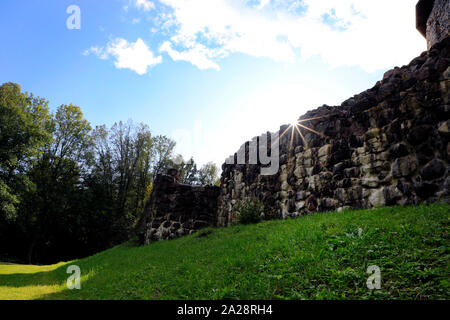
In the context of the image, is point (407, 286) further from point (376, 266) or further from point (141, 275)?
point (141, 275)

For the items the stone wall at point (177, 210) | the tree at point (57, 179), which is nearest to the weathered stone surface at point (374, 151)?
the stone wall at point (177, 210)

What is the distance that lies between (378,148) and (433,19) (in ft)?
31.7

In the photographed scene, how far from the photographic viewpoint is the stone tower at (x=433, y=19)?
30.6 feet

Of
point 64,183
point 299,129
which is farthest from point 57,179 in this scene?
point 299,129

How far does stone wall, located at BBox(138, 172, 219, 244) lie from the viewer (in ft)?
36.5

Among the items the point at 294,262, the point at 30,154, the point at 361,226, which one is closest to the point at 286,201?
the point at 361,226

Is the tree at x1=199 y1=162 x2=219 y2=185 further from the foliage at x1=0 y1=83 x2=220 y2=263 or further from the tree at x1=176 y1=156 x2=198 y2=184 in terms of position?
the foliage at x1=0 y1=83 x2=220 y2=263

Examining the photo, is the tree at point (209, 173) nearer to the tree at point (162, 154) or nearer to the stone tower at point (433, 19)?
the tree at point (162, 154)

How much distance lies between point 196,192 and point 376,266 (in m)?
9.65

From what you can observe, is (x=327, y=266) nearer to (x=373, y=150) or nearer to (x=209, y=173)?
(x=373, y=150)

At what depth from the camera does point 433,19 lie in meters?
10.4

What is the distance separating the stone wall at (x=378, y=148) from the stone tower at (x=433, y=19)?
6.44 metres

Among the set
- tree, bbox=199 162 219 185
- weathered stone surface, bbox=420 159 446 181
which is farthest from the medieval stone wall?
tree, bbox=199 162 219 185

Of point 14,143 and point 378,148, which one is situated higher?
point 14,143
